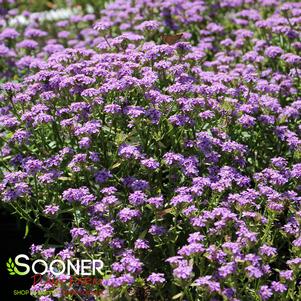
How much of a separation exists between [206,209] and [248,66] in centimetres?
208

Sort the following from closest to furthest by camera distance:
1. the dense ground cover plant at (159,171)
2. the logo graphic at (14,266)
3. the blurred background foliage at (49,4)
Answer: the dense ground cover plant at (159,171) → the logo graphic at (14,266) → the blurred background foliage at (49,4)

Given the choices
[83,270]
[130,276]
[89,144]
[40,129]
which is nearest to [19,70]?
[40,129]

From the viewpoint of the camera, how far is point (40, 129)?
190 inches

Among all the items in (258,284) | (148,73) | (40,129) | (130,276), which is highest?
(148,73)

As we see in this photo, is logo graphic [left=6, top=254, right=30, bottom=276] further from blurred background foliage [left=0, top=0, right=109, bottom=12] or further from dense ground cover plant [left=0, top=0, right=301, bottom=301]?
blurred background foliage [left=0, top=0, right=109, bottom=12]

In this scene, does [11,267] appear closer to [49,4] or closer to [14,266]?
[14,266]

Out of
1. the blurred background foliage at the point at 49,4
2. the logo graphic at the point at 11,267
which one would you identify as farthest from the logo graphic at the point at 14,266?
the blurred background foliage at the point at 49,4

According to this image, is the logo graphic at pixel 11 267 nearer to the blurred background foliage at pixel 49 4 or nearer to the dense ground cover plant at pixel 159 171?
the dense ground cover plant at pixel 159 171

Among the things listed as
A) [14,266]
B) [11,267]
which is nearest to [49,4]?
[14,266]

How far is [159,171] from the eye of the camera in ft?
15.2

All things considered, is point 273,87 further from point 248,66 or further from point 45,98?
point 45,98

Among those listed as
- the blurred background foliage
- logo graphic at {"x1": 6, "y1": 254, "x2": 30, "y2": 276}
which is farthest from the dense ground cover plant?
the blurred background foliage

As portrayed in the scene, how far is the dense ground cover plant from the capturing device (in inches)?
154

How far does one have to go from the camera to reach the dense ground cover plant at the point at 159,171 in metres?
3.92
